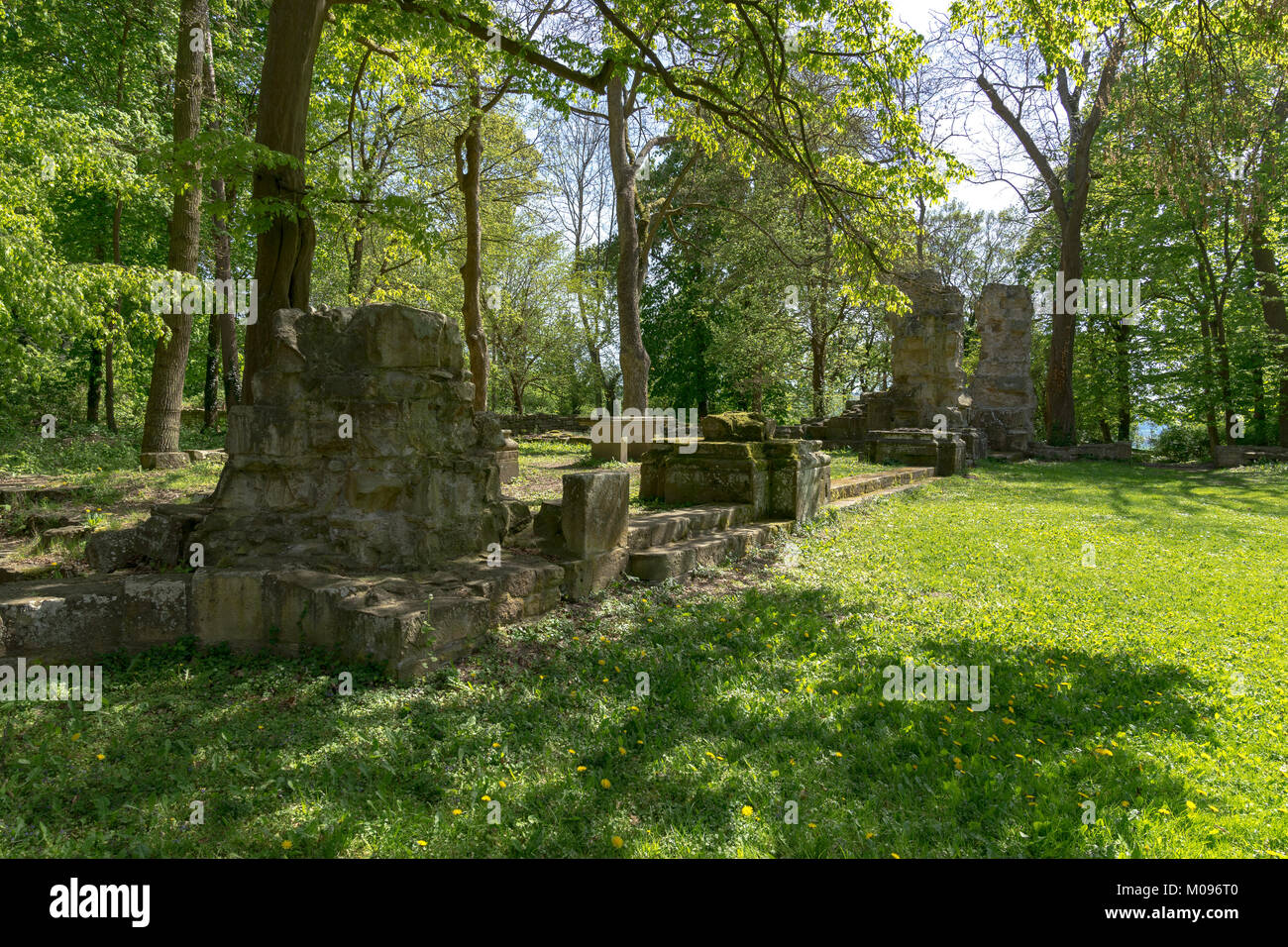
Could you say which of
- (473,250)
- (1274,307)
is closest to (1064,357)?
(1274,307)

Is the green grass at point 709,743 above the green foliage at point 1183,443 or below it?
below

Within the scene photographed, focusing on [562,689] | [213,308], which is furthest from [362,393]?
[213,308]

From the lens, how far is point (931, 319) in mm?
19188

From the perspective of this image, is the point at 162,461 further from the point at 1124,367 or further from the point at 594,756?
the point at 1124,367

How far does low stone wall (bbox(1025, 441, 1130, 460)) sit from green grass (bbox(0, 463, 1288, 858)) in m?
15.7

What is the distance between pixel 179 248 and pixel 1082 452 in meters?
22.7

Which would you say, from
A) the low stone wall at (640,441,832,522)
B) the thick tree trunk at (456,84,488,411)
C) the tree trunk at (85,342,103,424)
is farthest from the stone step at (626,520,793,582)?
the tree trunk at (85,342,103,424)

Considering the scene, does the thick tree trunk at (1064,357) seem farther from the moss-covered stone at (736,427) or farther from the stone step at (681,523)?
the stone step at (681,523)

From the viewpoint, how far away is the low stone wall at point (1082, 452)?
20000 millimetres

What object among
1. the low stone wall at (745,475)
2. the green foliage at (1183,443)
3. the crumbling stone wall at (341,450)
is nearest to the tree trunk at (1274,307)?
the green foliage at (1183,443)

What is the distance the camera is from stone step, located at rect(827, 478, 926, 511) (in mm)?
10084

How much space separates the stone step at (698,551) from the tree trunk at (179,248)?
8.73 meters

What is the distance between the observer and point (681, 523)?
7125 mm
